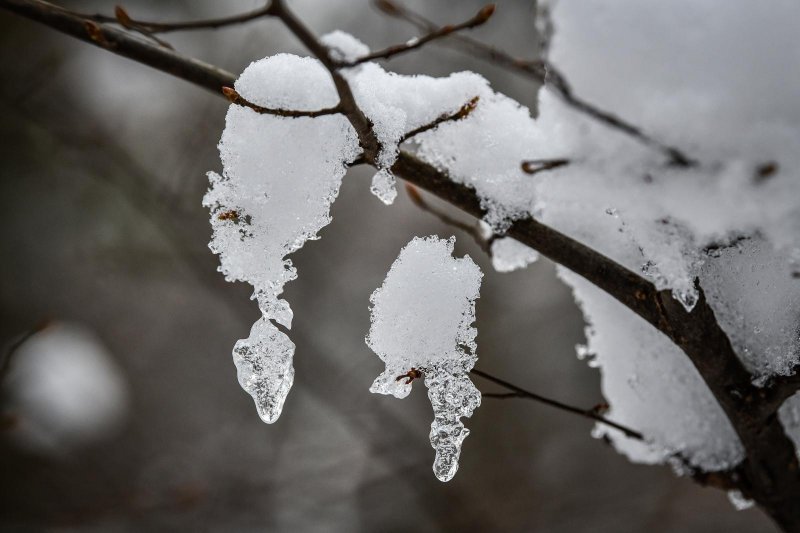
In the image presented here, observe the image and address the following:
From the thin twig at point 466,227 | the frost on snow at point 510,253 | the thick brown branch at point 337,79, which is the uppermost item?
the thin twig at point 466,227

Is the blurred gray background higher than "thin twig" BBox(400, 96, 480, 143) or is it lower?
higher

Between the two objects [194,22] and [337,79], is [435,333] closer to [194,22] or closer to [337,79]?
[337,79]

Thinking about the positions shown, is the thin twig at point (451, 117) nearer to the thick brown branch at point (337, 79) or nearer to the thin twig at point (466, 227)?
the thick brown branch at point (337, 79)

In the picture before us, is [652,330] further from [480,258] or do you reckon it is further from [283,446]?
[283,446]

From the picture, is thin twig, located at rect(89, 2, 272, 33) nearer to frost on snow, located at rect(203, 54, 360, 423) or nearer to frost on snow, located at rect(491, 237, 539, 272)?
frost on snow, located at rect(203, 54, 360, 423)

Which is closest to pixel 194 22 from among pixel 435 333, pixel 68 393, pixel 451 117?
pixel 451 117

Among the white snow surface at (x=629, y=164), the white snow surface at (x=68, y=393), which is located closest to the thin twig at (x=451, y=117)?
the white snow surface at (x=629, y=164)

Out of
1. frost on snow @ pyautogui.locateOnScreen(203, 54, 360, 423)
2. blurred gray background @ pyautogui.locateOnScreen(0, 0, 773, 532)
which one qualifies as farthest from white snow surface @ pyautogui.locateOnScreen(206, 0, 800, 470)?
blurred gray background @ pyautogui.locateOnScreen(0, 0, 773, 532)
